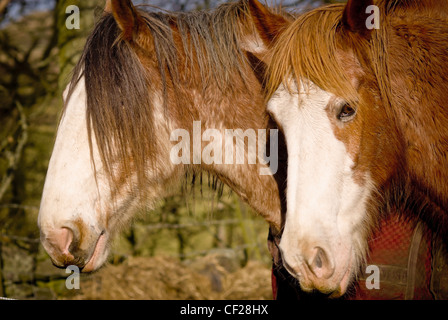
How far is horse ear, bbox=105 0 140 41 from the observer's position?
208cm

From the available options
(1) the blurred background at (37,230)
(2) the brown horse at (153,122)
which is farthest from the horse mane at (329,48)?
(1) the blurred background at (37,230)

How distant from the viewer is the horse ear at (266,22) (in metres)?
2.23

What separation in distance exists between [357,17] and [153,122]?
1.15 m

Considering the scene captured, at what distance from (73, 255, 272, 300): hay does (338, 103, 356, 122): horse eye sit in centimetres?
356

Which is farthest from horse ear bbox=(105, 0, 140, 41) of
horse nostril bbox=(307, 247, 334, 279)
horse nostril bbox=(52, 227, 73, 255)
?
horse nostril bbox=(307, 247, 334, 279)

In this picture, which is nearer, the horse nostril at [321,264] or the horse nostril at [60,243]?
the horse nostril at [321,264]

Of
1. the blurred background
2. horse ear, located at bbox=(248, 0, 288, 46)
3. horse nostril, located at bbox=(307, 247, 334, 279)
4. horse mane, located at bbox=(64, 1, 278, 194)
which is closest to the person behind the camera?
horse nostril, located at bbox=(307, 247, 334, 279)

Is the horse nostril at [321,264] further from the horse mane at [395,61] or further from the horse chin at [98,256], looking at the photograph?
the horse chin at [98,256]

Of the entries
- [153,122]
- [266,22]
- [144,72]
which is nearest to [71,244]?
[153,122]

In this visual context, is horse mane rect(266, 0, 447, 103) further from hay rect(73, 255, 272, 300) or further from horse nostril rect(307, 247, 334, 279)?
hay rect(73, 255, 272, 300)

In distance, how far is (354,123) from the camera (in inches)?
72.5

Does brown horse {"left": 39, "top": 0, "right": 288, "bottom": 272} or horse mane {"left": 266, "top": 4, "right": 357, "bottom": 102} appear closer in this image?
horse mane {"left": 266, "top": 4, "right": 357, "bottom": 102}

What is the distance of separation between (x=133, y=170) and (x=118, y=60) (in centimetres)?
59

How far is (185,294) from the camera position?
193 inches
